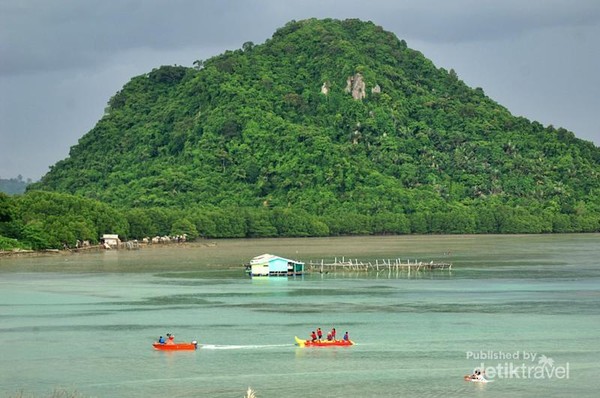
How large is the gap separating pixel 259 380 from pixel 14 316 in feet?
84.2

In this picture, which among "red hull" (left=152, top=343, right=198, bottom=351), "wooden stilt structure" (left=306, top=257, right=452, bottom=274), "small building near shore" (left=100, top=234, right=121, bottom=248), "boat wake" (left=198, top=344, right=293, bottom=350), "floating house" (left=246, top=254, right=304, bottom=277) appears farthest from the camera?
"small building near shore" (left=100, top=234, right=121, bottom=248)

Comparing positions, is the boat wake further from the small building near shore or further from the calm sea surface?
the small building near shore

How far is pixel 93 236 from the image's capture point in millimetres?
139000

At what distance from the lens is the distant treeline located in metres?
132

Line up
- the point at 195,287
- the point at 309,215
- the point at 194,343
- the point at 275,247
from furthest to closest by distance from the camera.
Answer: the point at 309,215 < the point at 275,247 < the point at 195,287 < the point at 194,343

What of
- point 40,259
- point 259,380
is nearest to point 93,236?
point 40,259

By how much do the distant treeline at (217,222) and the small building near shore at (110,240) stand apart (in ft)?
3.46

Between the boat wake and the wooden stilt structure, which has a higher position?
the wooden stilt structure

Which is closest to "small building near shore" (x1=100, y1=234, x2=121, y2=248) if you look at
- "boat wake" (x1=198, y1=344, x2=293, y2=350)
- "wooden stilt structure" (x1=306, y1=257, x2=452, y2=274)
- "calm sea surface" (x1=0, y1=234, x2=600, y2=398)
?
"calm sea surface" (x1=0, y1=234, x2=600, y2=398)

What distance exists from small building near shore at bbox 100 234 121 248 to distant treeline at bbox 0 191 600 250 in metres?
1.05

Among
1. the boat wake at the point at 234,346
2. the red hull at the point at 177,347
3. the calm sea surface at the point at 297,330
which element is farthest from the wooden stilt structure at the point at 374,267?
the red hull at the point at 177,347

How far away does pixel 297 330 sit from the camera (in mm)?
64750

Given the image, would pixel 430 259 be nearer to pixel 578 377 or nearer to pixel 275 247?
pixel 275 247

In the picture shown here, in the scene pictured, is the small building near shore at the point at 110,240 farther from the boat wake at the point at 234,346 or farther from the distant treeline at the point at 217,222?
the boat wake at the point at 234,346
